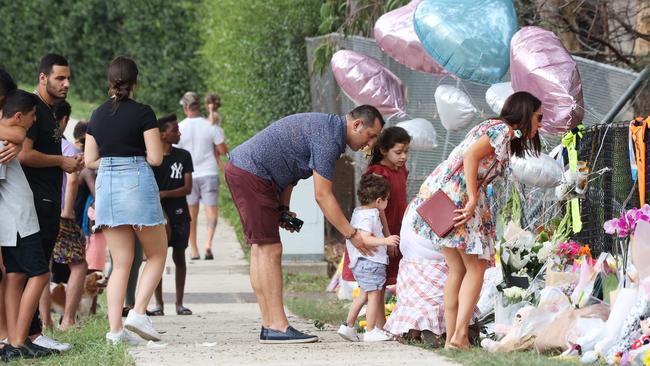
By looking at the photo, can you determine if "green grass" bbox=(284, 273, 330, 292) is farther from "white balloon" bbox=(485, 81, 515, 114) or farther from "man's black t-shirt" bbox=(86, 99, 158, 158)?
"man's black t-shirt" bbox=(86, 99, 158, 158)

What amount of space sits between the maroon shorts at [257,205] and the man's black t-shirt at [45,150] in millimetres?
1150

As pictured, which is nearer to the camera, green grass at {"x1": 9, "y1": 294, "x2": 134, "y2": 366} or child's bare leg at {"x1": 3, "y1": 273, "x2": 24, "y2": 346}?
green grass at {"x1": 9, "y1": 294, "x2": 134, "y2": 366}

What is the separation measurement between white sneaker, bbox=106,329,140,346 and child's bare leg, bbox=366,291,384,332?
1484 millimetres

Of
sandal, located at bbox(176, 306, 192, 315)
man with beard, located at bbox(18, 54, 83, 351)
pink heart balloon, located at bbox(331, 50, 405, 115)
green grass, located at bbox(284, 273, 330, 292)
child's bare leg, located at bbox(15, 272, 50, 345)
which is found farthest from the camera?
green grass, located at bbox(284, 273, 330, 292)

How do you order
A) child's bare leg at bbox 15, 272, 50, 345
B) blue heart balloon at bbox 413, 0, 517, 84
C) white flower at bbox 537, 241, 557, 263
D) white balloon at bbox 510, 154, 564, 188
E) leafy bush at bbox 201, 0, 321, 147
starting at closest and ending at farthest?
1. child's bare leg at bbox 15, 272, 50, 345
2. white flower at bbox 537, 241, 557, 263
3. white balloon at bbox 510, 154, 564, 188
4. blue heart balloon at bbox 413, 0, 517, 84
5. leafy bush at bbox 201, 0, 321, 147

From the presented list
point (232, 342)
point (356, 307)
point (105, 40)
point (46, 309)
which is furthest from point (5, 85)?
point (105, 40)

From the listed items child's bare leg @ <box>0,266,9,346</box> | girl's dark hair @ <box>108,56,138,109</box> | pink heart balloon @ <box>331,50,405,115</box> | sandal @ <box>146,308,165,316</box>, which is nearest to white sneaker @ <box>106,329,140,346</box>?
child's bare leg @ <box>0,266,9,346</box>

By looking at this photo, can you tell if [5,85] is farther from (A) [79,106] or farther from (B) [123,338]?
(A) [79,106]

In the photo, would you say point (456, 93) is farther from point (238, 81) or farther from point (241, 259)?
point (238, 81)

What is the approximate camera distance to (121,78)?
7789mm

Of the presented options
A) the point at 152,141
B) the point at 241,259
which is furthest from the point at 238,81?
the point at 152,141

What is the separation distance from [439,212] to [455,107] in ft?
6.97

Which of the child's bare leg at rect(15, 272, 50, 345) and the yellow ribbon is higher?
the yellow ribbon

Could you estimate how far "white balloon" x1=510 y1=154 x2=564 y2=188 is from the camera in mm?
8195
